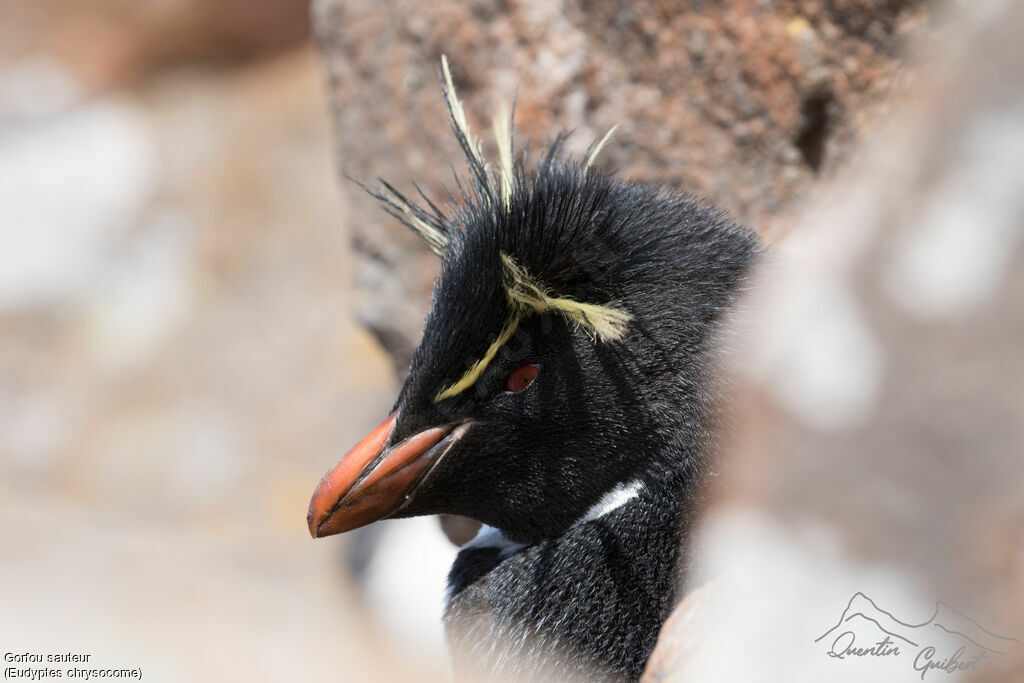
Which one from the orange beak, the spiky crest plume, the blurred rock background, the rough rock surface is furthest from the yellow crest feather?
the blurred rock background

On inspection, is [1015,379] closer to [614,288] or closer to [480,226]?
[614,288]

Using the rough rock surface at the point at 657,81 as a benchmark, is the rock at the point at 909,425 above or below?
below

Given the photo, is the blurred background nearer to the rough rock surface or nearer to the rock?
the rough rock surface

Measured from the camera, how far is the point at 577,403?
155 cm

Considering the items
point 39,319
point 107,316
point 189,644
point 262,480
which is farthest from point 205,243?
point 189,644

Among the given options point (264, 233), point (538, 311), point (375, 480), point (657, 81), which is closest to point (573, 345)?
point (538, 311)

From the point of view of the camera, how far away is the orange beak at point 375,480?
61.8 inches

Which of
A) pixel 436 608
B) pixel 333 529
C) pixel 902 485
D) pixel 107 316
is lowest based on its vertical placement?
pixel 436 608

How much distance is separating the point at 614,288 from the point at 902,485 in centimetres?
66

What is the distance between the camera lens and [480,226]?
159 cm
